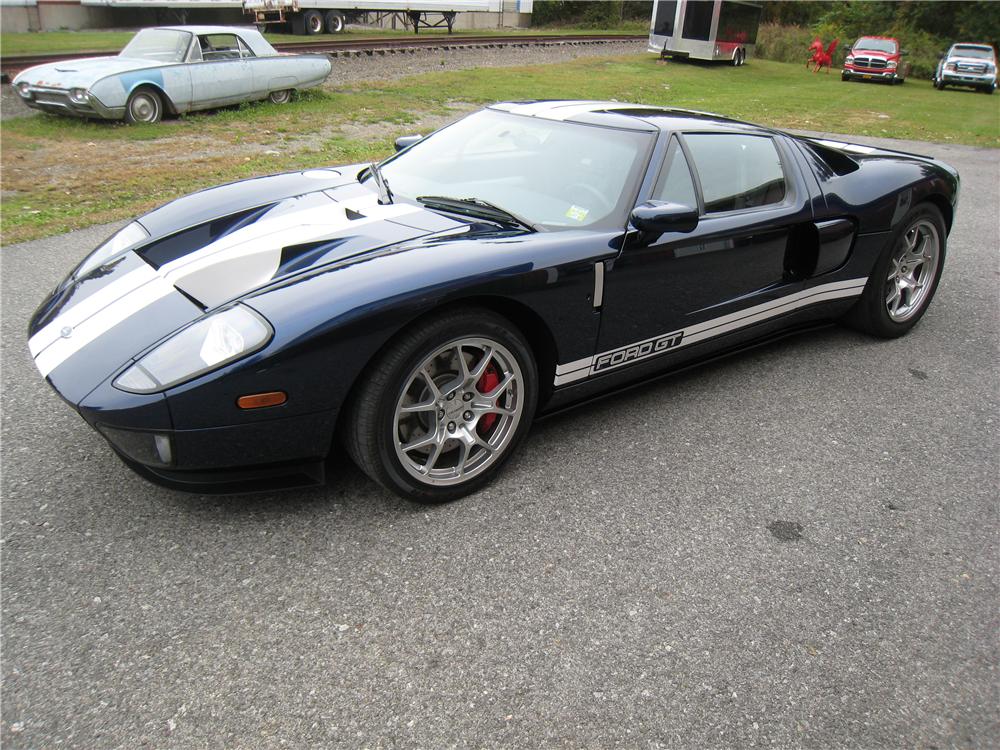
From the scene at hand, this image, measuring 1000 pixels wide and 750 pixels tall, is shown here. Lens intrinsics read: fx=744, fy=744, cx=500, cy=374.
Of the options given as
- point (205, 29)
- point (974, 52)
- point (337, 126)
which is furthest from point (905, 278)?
point (974, 52)

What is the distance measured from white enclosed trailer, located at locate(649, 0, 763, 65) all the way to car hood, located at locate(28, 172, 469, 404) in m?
23.4

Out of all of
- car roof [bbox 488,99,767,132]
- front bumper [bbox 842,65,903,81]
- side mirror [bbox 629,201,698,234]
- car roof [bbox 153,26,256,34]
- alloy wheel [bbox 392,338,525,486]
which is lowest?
alloy wheel [bbox 392,338,525,486]

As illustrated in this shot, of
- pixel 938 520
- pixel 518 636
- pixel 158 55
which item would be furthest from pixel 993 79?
pixel 518 636

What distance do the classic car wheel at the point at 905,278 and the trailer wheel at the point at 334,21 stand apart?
2358cm

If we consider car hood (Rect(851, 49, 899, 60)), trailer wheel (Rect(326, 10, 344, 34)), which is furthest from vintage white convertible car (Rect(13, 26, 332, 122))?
car hood (Rect(851, 49, 899, 60))

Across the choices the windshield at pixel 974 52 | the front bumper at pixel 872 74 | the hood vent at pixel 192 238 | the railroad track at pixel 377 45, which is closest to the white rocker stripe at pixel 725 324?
the hood vent at pixel 192 238

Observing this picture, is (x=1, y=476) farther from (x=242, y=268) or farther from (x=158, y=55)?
(x=158, y=55)

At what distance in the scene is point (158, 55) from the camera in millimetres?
10164

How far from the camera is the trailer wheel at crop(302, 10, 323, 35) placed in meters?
23.3

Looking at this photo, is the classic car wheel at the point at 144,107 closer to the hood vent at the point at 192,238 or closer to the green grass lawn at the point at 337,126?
the green grass lawn at the point at 337,126

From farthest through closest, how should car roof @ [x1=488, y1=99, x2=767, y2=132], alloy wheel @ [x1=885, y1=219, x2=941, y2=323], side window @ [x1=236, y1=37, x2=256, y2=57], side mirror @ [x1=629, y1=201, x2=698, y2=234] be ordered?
side window @ [x1=236, y1=37, x2=256, y2=57] < alloy wheel @ [x1=885, y1=219, x2=941, y2=323] < car roof @ [x1=488, y1=99, x2=767, y2=132] < side mirror @ [x1=629, y1=201, x2=698, y2=234]

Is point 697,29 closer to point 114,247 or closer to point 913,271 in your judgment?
point 913,271

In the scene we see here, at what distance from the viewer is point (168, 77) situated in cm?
981

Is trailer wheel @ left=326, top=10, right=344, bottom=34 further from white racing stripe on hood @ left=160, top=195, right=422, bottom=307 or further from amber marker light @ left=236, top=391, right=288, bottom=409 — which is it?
amber marker light @ left=236, top=391, right=288, bottom=409
